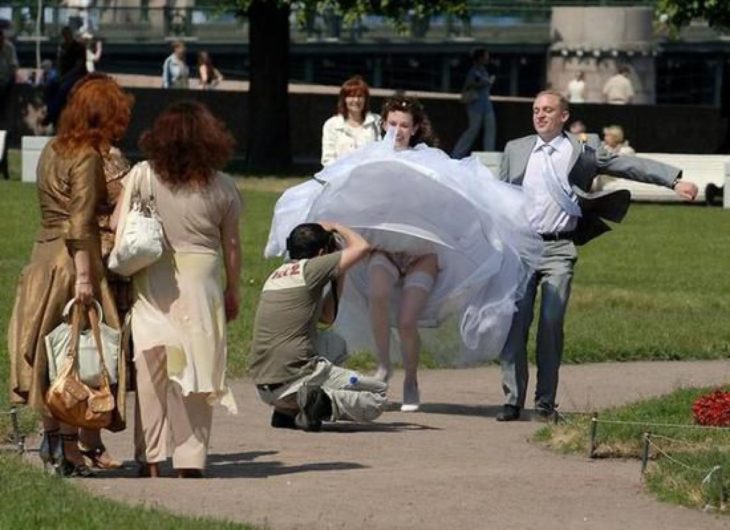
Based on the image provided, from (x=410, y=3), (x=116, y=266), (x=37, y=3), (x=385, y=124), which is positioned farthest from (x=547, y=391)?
(x=37, y=3)

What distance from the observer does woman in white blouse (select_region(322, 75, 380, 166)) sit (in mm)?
14750

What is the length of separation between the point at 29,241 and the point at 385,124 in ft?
31.9

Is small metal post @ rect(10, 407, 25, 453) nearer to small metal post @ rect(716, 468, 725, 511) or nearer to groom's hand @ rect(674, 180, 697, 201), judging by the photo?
small metal post @ rect(716, 468, 725, 511)

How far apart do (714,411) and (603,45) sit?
163ft

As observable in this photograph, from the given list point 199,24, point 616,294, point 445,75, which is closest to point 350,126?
point 616,294

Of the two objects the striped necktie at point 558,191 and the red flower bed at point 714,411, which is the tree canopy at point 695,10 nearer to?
the striped necktie at point 558,191

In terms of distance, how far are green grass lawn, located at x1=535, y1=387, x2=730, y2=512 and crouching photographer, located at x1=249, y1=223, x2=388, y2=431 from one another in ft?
3.43

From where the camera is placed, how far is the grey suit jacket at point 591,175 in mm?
12977

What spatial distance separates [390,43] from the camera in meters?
58.8

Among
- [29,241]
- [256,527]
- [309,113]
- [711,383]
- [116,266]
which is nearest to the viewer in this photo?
[256,527]

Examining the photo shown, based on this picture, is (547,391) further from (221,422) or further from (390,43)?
(390,43)

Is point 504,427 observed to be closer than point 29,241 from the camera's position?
Yes

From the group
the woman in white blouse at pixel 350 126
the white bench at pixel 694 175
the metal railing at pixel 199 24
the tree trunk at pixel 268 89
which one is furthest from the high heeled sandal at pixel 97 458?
the metal railing at pixel 199 24

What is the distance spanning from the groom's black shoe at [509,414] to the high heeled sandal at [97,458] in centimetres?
287
